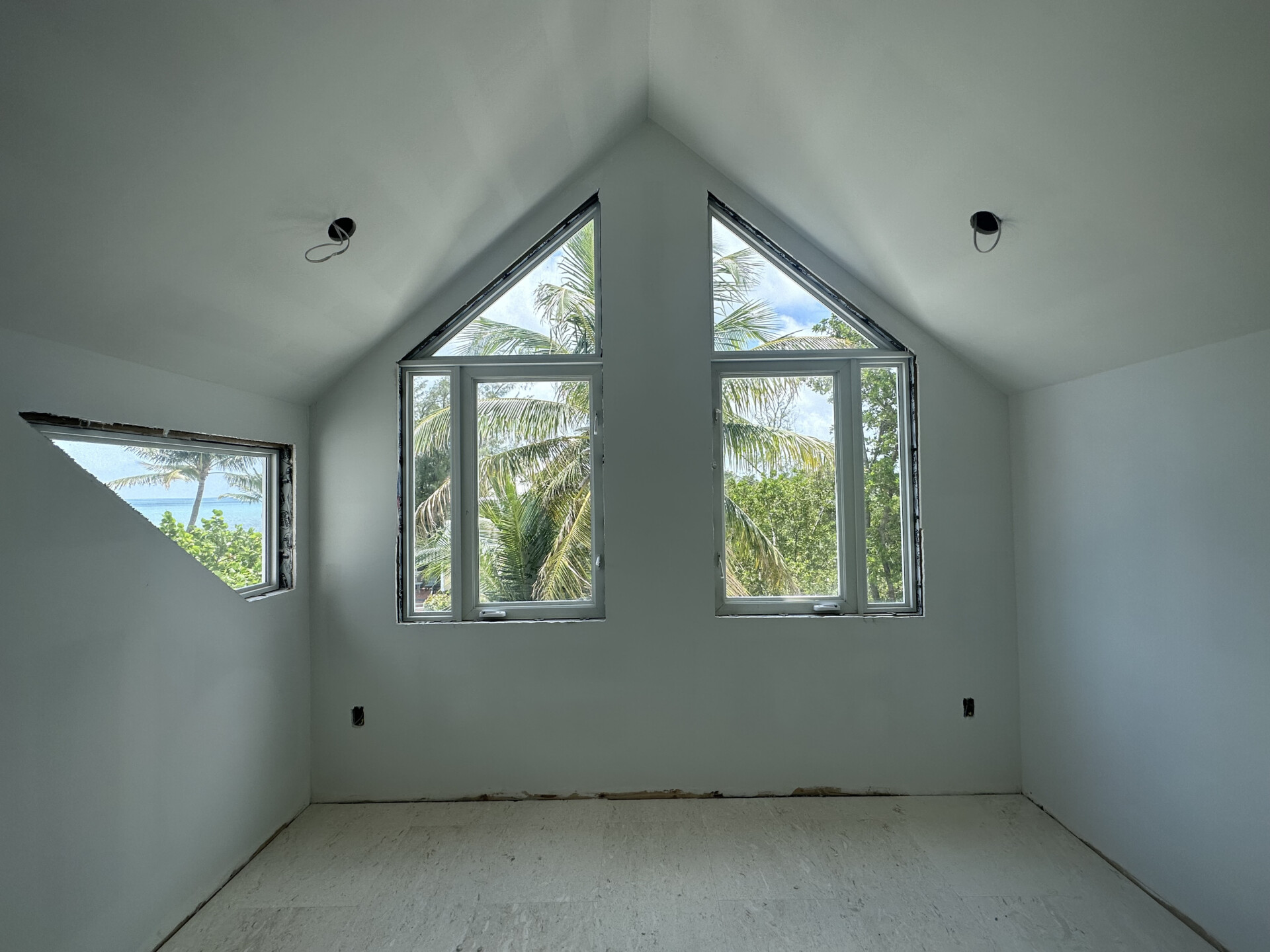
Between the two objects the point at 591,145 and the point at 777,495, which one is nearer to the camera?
the point at 591,145

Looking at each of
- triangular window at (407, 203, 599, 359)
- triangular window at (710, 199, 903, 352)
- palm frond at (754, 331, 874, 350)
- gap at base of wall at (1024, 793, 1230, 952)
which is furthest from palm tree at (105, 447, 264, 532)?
gap at base of wall at (1024, 793, 1230, 952)

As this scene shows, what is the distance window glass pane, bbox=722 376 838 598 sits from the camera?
3.42 m

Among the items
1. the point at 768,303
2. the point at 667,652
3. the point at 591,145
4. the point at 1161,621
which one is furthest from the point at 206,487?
the point at 1161,621

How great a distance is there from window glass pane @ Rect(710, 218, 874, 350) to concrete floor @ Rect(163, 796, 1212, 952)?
2.16 m

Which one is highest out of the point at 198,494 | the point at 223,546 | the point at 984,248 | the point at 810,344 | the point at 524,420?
the point at 984,248

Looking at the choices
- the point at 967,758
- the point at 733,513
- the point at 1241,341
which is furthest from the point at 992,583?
the point at 1241,341

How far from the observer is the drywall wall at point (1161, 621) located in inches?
82.7

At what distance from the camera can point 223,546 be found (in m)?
2.82

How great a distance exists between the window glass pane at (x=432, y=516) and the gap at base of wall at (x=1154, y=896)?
287cm

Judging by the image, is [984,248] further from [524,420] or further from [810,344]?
[524,420]

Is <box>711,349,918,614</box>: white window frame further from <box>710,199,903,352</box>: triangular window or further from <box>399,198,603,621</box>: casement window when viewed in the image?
<box>399,198,603,621</box>: casement window

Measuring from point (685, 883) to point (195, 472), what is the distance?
2394 mm

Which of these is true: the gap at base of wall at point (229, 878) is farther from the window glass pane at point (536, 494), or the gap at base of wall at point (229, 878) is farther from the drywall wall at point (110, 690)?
the window glass pane at point (536, 494)

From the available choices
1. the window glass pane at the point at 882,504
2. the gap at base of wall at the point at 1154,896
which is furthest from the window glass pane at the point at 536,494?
the gap at base of wall at the point at 1154,896
